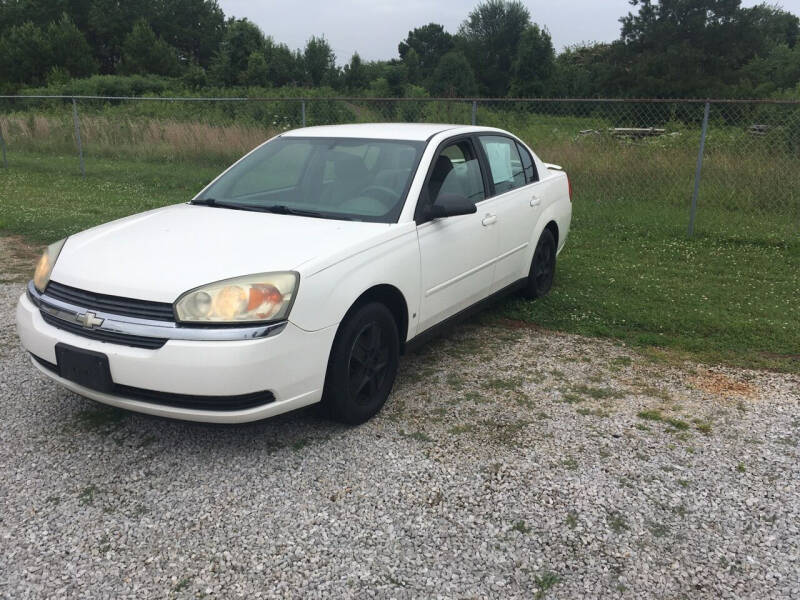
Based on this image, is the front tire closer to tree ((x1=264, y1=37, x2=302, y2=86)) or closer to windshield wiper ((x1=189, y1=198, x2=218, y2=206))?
windshield wiper ((x1=189, y1=198, x2=218, y2=206))

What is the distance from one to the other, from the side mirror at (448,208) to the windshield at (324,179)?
20cm

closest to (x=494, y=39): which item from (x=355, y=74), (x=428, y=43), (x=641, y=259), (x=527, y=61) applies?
(x=428, y=43)

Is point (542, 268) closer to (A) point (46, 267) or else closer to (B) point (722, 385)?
(B) point (722, 385)

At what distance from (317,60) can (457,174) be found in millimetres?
45269

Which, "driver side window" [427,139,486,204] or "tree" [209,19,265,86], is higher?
"tree" [209,19,265,86]

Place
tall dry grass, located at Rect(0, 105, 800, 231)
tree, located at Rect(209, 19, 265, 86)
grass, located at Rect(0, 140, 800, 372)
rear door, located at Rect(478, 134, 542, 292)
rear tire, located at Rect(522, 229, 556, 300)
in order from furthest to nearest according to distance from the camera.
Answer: tree, located at Rect(209, 19, 265, 86) < tall dry grass, located at Rect(0, 105, 800, 231) < rear tire, located at Rect(522, 229, 556, 300) < grass, located at Rect(0, 140, 800, 372) < rear door, located at Rect(478, 134, 542, 292)

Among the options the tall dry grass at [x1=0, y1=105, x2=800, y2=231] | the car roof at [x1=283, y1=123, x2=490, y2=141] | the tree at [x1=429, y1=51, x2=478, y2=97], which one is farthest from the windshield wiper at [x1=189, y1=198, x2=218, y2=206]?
the tree at [x1=429, y1=51, x2=478, y2=97]

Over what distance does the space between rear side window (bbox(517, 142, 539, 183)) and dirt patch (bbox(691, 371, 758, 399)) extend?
211cm

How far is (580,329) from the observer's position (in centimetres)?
547

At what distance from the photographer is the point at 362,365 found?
3660 mm

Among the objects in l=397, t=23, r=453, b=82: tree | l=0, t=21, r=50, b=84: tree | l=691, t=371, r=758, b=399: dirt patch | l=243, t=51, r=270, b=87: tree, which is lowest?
l=691, t=371, r=758, b=399: dirt patch

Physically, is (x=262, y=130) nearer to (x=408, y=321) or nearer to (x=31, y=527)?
(x=408, y=321)

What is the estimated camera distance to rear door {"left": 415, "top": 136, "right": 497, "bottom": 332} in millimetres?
4133

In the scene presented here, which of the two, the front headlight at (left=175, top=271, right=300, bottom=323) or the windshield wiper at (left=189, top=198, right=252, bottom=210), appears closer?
the front headlight at (left=175, top=271, right=300, bottom=323)
